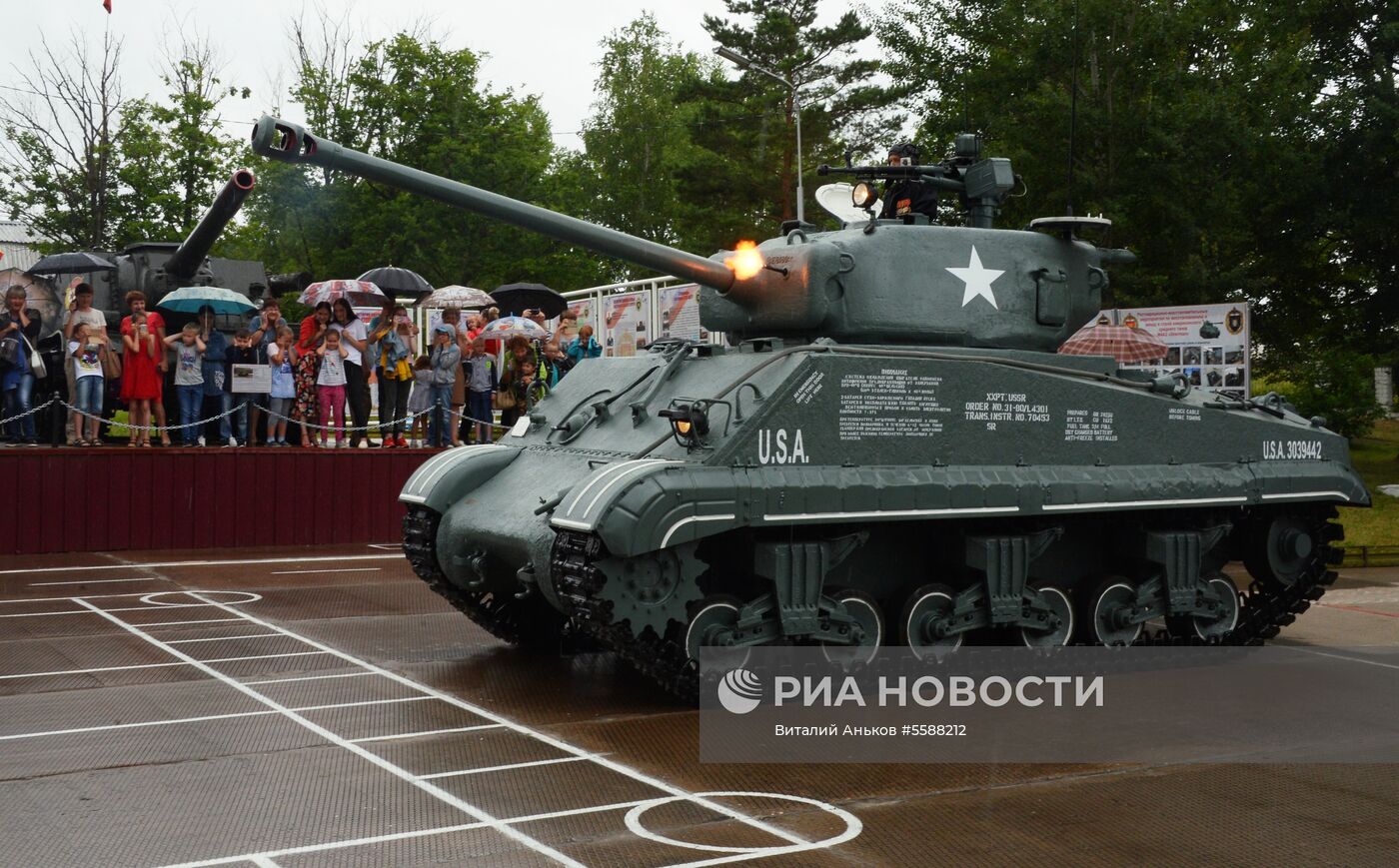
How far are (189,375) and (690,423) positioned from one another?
10.3 m

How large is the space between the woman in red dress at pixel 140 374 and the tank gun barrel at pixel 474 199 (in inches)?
340

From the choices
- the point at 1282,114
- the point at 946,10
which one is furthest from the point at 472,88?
the point at 1282,114

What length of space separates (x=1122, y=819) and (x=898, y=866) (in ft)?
4.57

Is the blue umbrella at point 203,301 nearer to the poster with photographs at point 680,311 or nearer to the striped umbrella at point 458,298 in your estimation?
the striped umbrella at point 458,298

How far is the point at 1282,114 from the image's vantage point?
25781mm

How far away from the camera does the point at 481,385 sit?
19453 mm

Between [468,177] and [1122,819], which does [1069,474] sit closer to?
[1122,819]

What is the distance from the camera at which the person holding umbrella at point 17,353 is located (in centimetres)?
1678

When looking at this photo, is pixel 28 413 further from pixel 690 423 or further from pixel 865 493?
pixel 865 493

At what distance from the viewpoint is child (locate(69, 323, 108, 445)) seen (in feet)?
55.1

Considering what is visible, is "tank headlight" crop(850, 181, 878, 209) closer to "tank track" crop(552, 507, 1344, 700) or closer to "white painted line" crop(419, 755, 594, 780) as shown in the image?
"tank track" crop(552, 507, 1344, 700)

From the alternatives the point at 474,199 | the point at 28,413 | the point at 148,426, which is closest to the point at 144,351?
the point at 148,426

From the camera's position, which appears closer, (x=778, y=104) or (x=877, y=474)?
(x=877, y=474)

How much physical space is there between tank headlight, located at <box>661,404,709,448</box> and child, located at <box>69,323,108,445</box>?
9890 millimetres
